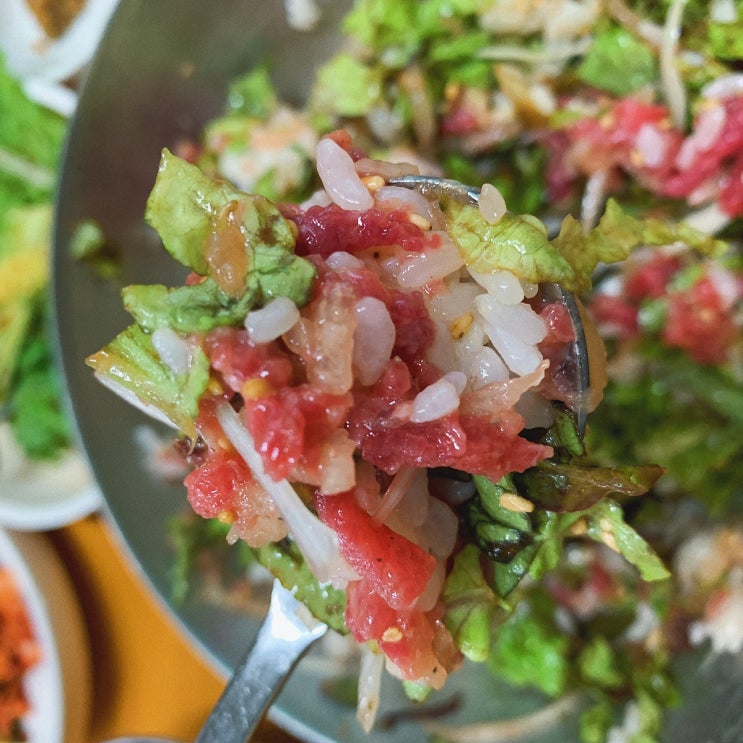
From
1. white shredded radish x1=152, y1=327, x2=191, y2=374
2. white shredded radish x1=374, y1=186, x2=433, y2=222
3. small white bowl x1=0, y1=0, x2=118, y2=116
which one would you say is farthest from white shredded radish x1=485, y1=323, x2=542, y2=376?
small white bowl x1=0, y1=0, x2=118, y2=116

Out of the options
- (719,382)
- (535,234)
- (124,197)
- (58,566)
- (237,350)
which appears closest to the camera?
(237,350)

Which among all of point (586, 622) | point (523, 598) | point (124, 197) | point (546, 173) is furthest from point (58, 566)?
point (546, 173)

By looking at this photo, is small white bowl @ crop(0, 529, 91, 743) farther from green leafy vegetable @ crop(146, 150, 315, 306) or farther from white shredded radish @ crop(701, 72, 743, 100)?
white shredded radish @ crop(701, 72, 743, 100)

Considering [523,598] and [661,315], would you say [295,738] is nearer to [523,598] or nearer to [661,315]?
[523,598]

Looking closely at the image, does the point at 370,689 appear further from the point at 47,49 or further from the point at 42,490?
the point at 47,49

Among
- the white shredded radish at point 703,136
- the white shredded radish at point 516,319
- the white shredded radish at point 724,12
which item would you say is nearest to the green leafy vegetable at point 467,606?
the white shredded radish at point 516,319

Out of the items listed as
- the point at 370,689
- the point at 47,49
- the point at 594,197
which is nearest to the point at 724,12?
the point at 594,197
